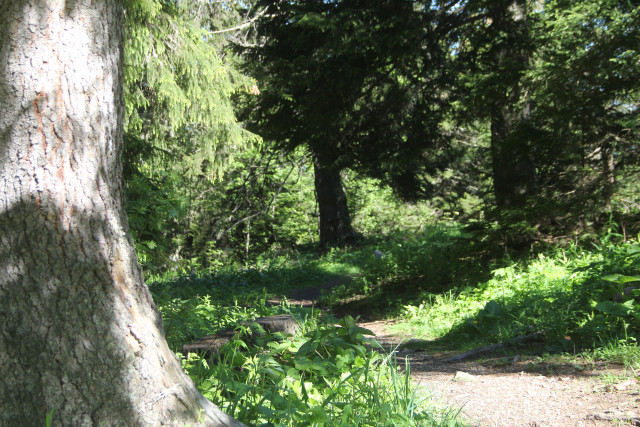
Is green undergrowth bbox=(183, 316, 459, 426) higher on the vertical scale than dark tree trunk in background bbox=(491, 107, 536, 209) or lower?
lower

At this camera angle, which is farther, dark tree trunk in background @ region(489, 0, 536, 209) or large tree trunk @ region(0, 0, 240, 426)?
dark tree trunk in background @ region(489, 0, 536, 209)

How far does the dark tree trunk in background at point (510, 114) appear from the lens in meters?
7.25

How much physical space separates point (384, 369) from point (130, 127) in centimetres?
582

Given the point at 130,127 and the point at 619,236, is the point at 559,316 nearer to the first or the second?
the point at 619,236

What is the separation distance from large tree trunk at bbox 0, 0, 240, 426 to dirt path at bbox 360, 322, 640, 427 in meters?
1.65

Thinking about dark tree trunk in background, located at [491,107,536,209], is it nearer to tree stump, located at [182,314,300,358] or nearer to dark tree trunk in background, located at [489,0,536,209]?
dark tree trunk in background, located at [489,0,536,209]

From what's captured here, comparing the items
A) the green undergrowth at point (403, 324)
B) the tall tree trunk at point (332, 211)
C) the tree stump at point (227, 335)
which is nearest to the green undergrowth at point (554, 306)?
the green undergrowth at point (403, 324)

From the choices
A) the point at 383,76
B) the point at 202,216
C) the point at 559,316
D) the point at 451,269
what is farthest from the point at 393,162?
the point at 202,216

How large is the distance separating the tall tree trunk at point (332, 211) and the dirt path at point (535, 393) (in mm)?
11195

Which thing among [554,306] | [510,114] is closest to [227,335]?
[554,306]

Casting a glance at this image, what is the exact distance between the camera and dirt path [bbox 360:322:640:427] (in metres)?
3.03

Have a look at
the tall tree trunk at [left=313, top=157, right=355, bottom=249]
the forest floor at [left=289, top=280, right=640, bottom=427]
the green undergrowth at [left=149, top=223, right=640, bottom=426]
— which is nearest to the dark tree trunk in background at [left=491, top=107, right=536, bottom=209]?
the green undergrowth at [left=149, top=223, right=640, bottom=426]

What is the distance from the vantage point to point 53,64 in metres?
2.30

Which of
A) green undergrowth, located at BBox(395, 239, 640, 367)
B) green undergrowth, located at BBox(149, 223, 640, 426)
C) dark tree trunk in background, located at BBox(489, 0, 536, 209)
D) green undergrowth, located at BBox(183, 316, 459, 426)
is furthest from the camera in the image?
dark tree trunk in background, located at BBox(489, 0, 536, 209)
